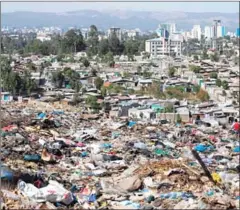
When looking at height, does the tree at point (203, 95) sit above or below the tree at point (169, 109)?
below

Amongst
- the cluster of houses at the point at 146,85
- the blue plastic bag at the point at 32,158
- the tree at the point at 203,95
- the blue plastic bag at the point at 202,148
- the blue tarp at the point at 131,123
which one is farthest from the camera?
the tree at the point at 203,95

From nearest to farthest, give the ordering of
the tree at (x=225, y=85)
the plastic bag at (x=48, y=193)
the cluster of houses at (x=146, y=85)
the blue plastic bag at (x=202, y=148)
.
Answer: the plastic bag at (x=48, y=193)
the blue plastic bag at (x=202, y=148)
the cluster of houses at (x=146, y=85)
the tree at (x=225, y=85)

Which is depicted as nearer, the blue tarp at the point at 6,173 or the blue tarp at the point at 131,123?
the blue tarp at the point at 6,173

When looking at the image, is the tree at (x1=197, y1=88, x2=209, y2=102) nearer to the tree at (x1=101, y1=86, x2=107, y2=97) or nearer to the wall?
the tree at (x1=101, y1=86, x2=107, y2=97)

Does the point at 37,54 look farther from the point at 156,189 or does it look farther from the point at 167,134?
the point at 156,189

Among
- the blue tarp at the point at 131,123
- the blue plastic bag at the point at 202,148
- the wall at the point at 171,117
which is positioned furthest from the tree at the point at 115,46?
the blue plastic bag at the point at 202,148

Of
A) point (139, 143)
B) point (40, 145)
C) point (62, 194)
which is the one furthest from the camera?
point (139, 143)

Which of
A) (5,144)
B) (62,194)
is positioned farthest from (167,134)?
(62,194)

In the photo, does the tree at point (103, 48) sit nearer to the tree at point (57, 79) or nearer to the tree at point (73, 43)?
the tree at point (73, 43)

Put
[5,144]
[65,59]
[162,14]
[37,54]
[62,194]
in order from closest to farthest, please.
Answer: [62,194]
[5,144]
[65,59]
[37,54]
[162,14]
